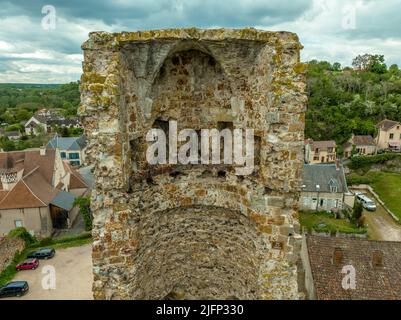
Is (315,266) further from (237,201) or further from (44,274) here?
(44,274)

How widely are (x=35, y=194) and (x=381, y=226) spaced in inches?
1158

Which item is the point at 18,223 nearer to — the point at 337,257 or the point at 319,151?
the point at 337,257

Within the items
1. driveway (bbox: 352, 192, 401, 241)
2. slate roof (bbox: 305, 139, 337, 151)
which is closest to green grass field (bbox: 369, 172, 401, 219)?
driveway (bbox: 352, 192, 401, 241)

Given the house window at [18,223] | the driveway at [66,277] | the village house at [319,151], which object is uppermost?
the village house at [319,151]

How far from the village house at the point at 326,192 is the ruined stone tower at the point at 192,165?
25.9m

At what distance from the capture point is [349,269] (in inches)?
573

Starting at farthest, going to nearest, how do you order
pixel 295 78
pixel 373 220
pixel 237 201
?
1. pixel 373 220
2. pixel 237 201
3. pixel 295 78

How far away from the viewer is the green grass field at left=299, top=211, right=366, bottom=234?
26406 mm

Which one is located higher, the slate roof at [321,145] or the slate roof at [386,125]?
the slate roof at [386,125]

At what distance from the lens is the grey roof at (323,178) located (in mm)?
31828

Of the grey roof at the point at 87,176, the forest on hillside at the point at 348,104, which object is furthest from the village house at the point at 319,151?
the grey roof at the point at 87,176

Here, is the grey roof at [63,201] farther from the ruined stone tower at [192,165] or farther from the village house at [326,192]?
the ruined stone tower at [192,165]

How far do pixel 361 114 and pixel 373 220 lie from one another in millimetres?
28700

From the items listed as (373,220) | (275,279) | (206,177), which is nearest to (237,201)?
(206,177)
